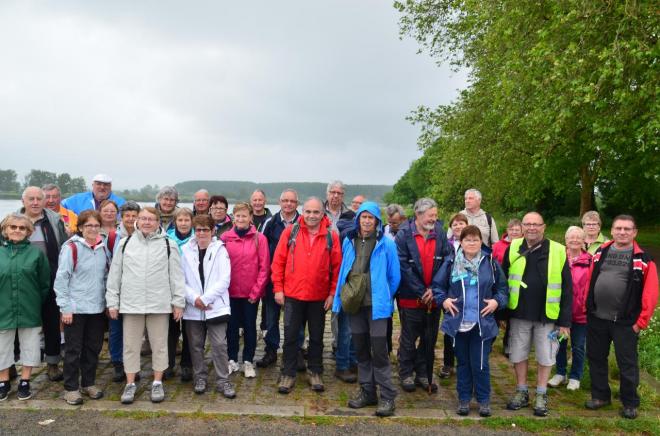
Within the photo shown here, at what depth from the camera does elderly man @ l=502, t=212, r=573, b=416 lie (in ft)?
16.3

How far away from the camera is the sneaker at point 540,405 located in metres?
4.93

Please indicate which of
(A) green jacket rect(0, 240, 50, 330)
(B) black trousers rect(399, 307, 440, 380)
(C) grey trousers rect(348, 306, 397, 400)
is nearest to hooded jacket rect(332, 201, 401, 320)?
(C) grey trousers rect(348, 306, 397, 400)

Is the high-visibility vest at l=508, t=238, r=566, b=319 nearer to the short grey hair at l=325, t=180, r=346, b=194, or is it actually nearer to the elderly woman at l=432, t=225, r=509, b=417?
the elderly woman at l=432, t=225, r=509, b=417

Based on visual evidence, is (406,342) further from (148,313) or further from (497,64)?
(497,64)

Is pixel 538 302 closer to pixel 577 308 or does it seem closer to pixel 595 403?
pixel 577 308

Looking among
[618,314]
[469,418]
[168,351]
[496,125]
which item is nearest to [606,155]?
[496,125]

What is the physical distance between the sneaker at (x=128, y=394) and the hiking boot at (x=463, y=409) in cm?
340

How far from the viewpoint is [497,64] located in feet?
47.5

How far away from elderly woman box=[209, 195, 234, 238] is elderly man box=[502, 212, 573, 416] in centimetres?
357

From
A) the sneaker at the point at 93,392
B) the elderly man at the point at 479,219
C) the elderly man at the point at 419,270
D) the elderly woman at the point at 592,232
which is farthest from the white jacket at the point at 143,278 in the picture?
the elderly woman at the point at 592,232

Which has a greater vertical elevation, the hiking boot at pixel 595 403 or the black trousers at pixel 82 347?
the black trousers at pixel 82 347

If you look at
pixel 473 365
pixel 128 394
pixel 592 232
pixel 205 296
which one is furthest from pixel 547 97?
pixel 128 394

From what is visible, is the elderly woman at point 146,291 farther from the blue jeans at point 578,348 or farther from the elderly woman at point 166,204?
the blue jeans at point 578,348

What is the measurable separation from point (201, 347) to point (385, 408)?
2.18 metres
